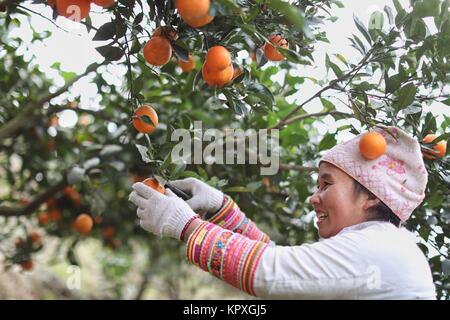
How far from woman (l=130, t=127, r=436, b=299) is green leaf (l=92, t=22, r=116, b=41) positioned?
0.35 metres

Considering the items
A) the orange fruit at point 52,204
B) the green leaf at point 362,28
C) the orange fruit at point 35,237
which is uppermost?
the green leaf at point 362,28

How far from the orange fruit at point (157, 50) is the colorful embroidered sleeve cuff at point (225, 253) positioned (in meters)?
0.38

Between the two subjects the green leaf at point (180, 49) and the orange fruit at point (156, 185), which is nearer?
the green leaf at point (180, 49)

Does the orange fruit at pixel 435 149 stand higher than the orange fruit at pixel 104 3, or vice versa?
the orange fruit at pixel 104 3

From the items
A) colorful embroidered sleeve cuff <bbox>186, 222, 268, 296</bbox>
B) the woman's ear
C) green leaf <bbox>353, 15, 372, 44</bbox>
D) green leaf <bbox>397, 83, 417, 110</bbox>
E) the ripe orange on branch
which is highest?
green leaf <bbox>353, 15, 372, 44</bbox>

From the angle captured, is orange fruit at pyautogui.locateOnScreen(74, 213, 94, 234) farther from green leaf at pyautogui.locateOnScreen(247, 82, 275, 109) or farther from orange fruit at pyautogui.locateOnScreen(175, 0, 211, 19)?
orange fruit at pyautogui.locateOnScreen(175, 0, 211, 19)

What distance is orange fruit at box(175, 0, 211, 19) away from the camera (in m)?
1.03

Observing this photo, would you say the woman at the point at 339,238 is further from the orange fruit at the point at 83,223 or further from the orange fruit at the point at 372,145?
the orange fruit at the point at 83,223

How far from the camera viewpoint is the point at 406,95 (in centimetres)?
142

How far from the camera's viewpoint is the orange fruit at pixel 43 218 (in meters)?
3.06

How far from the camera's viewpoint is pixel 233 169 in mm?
2357

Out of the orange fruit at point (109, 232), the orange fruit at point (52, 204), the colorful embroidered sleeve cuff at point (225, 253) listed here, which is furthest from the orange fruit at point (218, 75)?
the orange fruit at point (109, 232)

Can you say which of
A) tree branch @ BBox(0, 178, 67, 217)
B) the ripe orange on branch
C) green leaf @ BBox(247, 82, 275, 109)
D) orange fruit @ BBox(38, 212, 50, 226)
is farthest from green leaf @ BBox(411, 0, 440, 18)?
orange fruit @ BBox(38, 212, 50, 226)

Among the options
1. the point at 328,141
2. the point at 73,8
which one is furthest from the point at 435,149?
the point at 73,8
